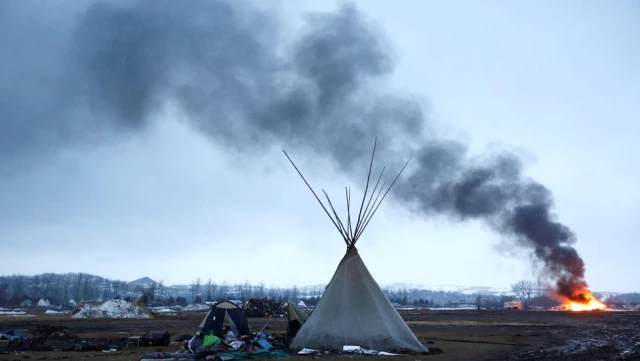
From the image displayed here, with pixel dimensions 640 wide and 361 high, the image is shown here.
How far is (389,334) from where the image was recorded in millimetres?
15812

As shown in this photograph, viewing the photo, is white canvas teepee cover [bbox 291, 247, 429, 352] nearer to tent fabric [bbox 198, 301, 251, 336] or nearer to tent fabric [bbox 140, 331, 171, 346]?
tent fabric [bbox 198, 301, 251, 336]

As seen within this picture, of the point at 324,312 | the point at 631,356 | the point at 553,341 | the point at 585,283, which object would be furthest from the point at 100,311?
the point at 585,283

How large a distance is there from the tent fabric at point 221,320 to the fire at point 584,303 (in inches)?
1668

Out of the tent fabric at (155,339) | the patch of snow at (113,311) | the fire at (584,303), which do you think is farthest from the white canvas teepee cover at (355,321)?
the fire at (584,303)

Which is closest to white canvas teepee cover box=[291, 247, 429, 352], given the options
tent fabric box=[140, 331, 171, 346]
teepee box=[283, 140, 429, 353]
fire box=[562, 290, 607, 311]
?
teepee box=[283, 140, 429, 353]

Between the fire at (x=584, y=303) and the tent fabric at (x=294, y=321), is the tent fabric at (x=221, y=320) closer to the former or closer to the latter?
the tent fabric at (x=294, y=321)

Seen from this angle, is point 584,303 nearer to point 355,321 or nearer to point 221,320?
point 355,321

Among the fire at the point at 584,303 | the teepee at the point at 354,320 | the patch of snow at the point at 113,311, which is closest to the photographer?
the teepee at the point at 354,320

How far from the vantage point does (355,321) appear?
1612 centimetres

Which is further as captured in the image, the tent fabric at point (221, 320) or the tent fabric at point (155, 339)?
the tent fabric at point (221, 320)

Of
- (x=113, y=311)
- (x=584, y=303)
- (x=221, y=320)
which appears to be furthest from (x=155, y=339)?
(x=584, y=303)

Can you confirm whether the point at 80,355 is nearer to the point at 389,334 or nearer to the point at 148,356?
the point at 148,356

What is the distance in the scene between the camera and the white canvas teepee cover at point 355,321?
15711mm

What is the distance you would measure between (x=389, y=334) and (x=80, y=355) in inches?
380
